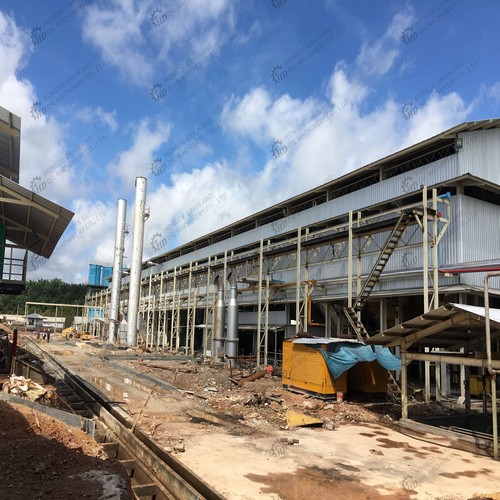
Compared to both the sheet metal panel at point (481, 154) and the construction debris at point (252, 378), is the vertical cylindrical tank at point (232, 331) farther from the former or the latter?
the sheet metal panel at point (481, 154)

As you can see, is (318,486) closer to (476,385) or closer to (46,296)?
(476,385)

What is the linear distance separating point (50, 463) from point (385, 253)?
14.0m

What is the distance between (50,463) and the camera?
647cm

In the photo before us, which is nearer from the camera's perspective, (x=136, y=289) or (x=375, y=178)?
(x=375, y=178)

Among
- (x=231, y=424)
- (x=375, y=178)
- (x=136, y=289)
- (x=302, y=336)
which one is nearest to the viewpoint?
(x=231, y=424)

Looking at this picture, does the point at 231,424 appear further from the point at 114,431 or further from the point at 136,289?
the point at 136,289

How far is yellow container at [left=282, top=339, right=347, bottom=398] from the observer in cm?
1441

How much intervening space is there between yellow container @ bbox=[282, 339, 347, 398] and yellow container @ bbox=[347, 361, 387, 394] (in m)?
1.18

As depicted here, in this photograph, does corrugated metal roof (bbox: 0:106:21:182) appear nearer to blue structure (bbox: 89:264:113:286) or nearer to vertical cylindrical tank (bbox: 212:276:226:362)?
vertical cylindrical tank (bbox: 212:276:226:362)

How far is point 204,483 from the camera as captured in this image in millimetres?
6434

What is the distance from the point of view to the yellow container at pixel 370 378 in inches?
606

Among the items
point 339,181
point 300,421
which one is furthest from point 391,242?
point 339,181

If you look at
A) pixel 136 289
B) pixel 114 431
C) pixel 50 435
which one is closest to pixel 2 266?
pixel 114 431

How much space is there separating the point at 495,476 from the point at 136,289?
3264 cm
